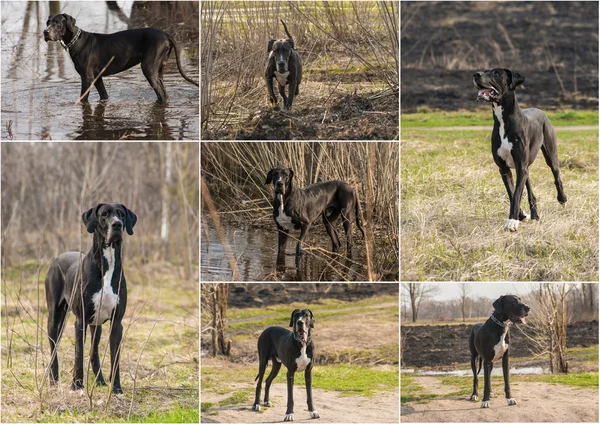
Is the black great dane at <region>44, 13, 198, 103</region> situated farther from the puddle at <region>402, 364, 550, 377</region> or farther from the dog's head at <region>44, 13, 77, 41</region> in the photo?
the puddle at <region>402, 364, 550, 377</region>

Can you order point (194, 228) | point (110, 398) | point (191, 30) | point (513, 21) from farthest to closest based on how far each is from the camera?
point (513, 21) → point (194, 228) → point (191, 30) → point (110, 398)

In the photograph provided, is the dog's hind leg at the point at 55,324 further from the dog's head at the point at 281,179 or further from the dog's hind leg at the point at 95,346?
the dog's head at the point at 281,179

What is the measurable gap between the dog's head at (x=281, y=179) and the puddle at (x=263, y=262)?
66 cm

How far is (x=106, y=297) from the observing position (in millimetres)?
6191

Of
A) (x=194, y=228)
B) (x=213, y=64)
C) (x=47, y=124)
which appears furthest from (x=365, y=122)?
(x=194, y=228)

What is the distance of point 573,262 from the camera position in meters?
7.48

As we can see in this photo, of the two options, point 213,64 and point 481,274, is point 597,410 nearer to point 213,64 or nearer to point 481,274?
point 481,274

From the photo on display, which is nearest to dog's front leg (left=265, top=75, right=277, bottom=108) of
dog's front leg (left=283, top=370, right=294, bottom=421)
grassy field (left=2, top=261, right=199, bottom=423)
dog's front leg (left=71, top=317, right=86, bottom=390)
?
grassy field (left=2, top=261, right=199, bottom=423)

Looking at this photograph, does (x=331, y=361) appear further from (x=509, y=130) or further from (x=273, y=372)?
(x=509, y=130)

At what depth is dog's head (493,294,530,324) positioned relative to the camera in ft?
22.8

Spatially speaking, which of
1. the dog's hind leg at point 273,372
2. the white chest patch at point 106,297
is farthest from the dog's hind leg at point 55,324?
the dog's hind leg at point 273,372

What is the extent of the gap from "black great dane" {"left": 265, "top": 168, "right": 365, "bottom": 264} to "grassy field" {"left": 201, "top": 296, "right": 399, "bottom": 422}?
3.69ft

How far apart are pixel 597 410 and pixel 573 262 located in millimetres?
1477

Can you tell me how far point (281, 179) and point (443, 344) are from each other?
8.61 ft
